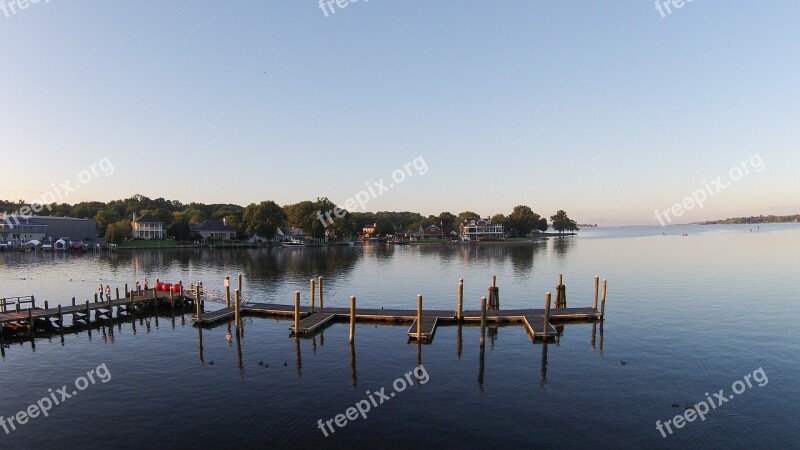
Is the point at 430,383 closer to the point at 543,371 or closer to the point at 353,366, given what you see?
the point at 353,366

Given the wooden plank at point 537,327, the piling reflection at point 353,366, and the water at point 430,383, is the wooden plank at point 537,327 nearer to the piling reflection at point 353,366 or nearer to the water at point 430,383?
the water at point 430,383

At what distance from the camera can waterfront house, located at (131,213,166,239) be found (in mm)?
158125

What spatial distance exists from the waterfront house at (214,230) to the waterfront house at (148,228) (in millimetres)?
11249

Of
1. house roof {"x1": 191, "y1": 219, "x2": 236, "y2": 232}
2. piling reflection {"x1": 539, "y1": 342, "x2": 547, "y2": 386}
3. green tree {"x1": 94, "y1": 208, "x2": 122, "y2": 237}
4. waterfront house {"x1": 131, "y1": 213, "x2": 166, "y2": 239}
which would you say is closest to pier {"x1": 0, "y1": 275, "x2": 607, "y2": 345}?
piling reflection {"x1": 539, "y1": 342, "x2": 547, "y2": 386}

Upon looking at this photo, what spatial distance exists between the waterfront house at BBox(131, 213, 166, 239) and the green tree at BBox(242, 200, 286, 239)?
2805cm

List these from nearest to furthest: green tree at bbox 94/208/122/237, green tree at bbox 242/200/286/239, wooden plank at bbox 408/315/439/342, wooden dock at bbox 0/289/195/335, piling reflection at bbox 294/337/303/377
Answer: piling reflection at bbox 294/337/303/377 → wooden plank at bbox 408/315/439/342 → wooden dock at bbox 0/289/195/335 → green tree at bbox 242/200/286/239 → green tree at bbox 94/208/122/237

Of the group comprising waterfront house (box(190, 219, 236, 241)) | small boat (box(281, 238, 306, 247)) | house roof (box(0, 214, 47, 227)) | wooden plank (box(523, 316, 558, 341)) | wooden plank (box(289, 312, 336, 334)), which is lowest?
wooden plank (box(523, 316, 558, 341))

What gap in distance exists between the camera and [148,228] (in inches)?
6245

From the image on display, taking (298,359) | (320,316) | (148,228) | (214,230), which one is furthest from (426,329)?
(148,228)

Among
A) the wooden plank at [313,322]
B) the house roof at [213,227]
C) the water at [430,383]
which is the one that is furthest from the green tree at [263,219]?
the wooden plank at [313,322]

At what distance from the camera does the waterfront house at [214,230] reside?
165 metres

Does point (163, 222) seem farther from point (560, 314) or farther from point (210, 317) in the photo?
point (560, 314)

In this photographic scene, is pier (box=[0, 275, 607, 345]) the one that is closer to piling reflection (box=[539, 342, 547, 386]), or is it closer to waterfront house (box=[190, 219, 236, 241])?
Result: piling reflection (box=[539, 342, 547, 386])

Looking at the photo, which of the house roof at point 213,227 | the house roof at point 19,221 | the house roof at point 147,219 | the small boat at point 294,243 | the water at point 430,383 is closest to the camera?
the water at point 430,383
